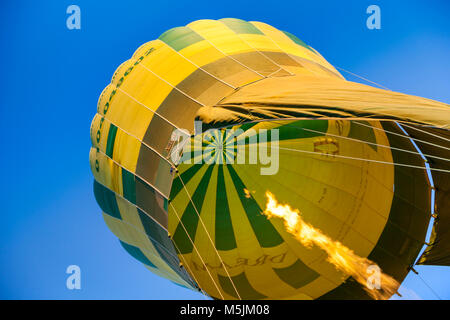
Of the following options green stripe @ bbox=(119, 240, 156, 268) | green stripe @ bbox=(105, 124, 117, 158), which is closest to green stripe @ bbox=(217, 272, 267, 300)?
green stripe @ bbox=(119, 240, 156, 268)

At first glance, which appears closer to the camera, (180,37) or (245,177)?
(180,37)

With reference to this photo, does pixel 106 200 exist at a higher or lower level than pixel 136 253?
higher

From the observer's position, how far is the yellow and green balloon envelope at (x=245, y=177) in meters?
5.38

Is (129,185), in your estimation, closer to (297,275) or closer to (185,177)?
(185,177)

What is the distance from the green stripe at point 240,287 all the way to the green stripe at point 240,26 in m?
3.59

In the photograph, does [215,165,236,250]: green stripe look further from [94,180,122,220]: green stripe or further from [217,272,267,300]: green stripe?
[94,180,122,220]: green stripe

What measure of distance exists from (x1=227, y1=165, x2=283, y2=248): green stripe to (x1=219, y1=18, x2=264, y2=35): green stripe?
2.05 m

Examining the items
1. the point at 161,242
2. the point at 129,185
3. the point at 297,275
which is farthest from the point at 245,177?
the point at 129,185

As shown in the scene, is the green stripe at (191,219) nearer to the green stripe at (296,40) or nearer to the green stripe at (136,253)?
the green stripe at (136,253)

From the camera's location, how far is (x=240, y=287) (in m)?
6.55

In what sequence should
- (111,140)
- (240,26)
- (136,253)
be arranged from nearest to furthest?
(111,140) < (240,26) < (136,253)

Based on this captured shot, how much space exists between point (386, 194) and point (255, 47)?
298 cm

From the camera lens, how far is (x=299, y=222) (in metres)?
6.84

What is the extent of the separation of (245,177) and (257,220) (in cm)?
71
